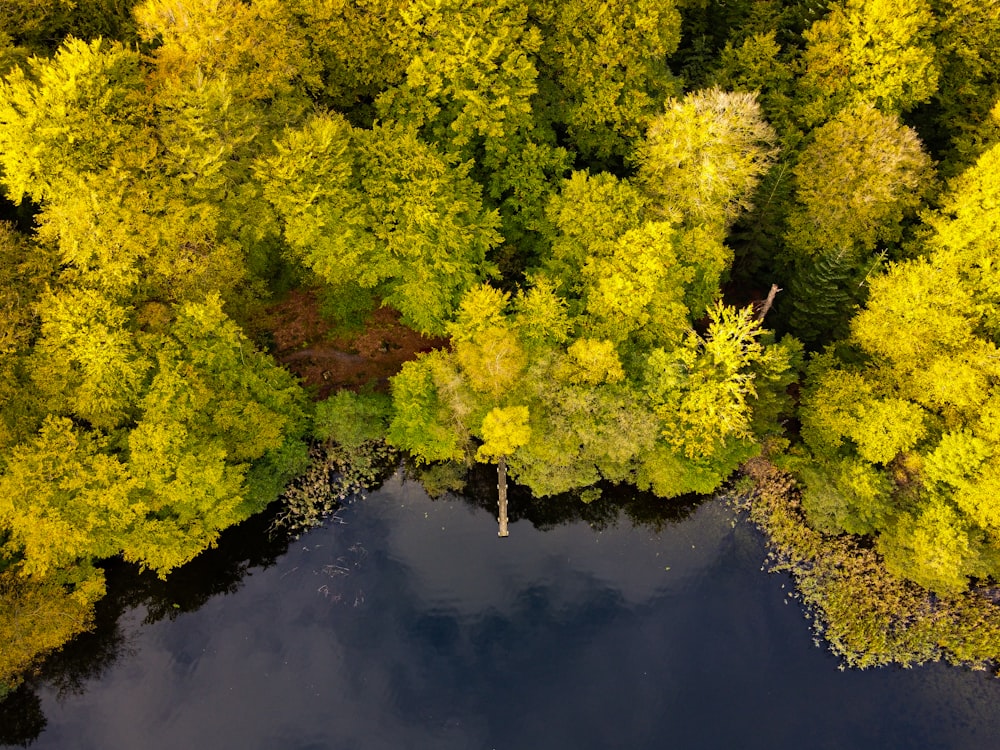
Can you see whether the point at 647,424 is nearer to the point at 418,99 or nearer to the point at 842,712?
the point at 842,712

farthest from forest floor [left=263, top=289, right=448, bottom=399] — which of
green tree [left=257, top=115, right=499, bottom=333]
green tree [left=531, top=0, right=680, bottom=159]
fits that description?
green tree [left=531, top=0, right=680, bottom=159]

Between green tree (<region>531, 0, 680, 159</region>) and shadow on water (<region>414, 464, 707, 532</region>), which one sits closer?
green tree (<region>531, 0, 680, 159</region>)

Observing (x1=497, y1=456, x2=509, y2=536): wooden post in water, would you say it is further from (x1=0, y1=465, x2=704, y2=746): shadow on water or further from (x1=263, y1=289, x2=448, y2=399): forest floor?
(x1=263, y1=289, x2=448, y2=399): forest floor

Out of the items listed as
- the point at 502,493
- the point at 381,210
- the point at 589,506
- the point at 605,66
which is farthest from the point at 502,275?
the point at 589,506

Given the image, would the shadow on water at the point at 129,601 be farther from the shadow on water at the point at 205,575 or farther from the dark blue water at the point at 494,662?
the dark blue water at the point at 494,662

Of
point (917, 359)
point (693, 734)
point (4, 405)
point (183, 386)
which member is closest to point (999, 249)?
point (917, 359)

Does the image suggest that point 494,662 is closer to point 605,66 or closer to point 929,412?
point 929,412
